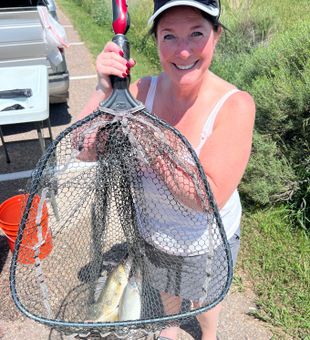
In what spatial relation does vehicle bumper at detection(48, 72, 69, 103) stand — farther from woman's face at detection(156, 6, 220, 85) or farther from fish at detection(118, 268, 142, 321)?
woman's face at detection(156, 6, 220, 85)

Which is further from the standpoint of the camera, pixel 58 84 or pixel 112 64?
pixel 58 84

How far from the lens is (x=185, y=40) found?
4.54 feet

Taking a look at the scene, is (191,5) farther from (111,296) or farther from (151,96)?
(111,296)

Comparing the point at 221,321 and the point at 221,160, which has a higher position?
the point at 221,160

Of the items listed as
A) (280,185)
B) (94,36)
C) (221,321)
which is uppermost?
(280,185)

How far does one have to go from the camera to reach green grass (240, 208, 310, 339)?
2648 mm

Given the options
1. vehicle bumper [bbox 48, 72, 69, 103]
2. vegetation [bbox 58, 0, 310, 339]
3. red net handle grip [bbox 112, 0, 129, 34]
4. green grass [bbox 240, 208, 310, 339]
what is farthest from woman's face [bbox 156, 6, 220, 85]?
vehicle bumper [bbox 48, 72, 69, 103]

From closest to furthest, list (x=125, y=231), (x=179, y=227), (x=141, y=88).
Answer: (x=179, y=227), (x=141, y=88), (x=125, y=231)

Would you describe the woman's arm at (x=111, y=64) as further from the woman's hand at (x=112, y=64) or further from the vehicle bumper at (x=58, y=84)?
the vehicle bumper at (x=58, y=84)

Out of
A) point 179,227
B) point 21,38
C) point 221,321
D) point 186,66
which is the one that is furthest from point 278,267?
point 21,38

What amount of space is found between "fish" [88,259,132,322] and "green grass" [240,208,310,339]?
48.9 inches

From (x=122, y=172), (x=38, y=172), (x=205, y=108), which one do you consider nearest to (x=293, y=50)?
(x=205, y=108)

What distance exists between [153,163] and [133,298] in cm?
78

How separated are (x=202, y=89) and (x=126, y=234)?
2.82 feet
